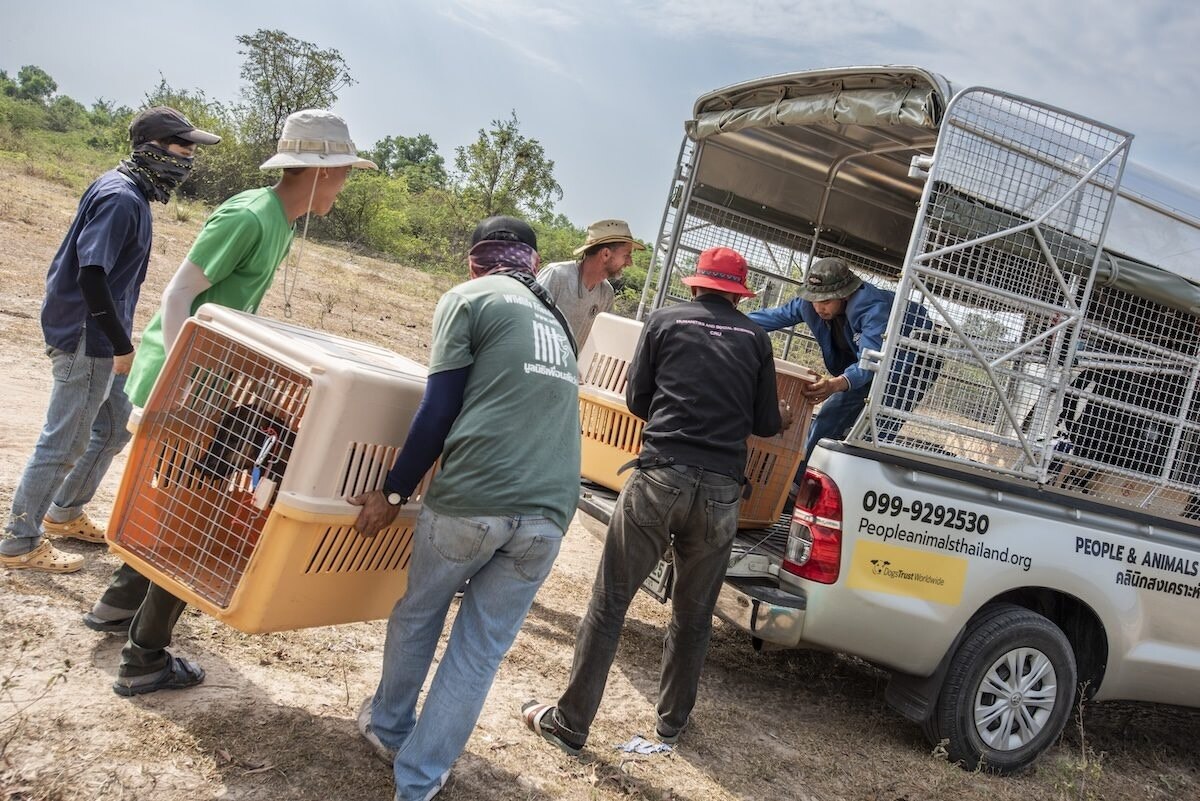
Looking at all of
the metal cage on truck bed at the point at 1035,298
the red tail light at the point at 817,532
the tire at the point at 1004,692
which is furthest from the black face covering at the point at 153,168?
the tire at the point at 1004,692

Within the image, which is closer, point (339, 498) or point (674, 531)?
point (339, 498)

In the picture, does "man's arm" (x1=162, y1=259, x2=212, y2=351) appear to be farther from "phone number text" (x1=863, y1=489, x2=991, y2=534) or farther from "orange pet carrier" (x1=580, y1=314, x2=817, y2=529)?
"phone number text" (x1=863, y1=489, x2=991, y2=534)

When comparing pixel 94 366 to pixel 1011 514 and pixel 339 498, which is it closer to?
pixel 339 498

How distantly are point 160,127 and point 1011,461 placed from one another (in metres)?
4.11

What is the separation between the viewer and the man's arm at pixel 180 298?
10.9 feet

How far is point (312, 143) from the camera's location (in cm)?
357

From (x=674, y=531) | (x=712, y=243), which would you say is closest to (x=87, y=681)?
(x=674, y=531)

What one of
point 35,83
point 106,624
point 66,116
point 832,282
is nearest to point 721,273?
point 832,282

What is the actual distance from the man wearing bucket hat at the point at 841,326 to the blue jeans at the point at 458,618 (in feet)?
6.98

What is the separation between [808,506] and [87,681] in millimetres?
2899

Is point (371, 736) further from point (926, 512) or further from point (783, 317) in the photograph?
point (783, 317)

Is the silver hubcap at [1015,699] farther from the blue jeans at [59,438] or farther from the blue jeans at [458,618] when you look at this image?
the blue jeans at [59,438]

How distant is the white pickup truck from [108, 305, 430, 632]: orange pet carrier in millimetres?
1921

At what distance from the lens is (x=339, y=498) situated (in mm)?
2795
